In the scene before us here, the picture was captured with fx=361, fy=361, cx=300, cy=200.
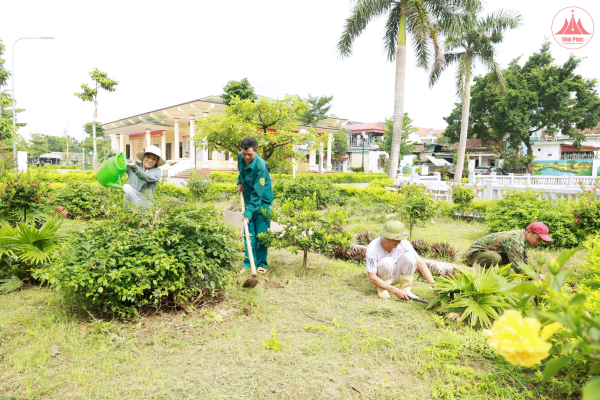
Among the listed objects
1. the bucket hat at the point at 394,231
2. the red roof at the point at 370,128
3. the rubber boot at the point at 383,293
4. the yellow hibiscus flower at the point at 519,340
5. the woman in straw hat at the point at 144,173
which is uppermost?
the red roof at the point at 370,128

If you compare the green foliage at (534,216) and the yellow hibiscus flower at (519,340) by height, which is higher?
the yellow hibiscus flower at (519,340)

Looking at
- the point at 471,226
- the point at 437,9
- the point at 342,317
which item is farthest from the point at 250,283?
the point at 437,9

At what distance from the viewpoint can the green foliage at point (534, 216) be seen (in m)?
5.84

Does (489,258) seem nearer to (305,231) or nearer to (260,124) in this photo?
(305,231)

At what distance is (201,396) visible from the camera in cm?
208

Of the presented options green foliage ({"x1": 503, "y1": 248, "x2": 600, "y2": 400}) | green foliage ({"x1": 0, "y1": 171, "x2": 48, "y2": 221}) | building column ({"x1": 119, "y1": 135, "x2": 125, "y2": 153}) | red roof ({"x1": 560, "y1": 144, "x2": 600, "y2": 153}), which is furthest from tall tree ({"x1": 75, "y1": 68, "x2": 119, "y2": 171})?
red roof ({"x1": 560, "y1": 144, "x2": 600, "y2": 153})

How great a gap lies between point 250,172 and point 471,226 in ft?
19.0

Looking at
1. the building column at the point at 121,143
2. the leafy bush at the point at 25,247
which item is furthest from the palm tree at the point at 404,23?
the building column at the point at 121,143

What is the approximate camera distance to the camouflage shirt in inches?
147

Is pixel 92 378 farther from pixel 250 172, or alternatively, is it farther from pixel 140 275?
pixel 250 172

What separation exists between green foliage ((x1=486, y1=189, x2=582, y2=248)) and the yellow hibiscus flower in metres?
5.90

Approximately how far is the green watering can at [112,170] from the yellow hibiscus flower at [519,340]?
165 inches

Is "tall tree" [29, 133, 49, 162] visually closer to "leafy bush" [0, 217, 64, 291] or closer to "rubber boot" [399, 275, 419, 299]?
"leafy bush" [0, 217, 64, 291]

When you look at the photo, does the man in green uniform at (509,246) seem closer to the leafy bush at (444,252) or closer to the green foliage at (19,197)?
the leafy bush at (444,252)
